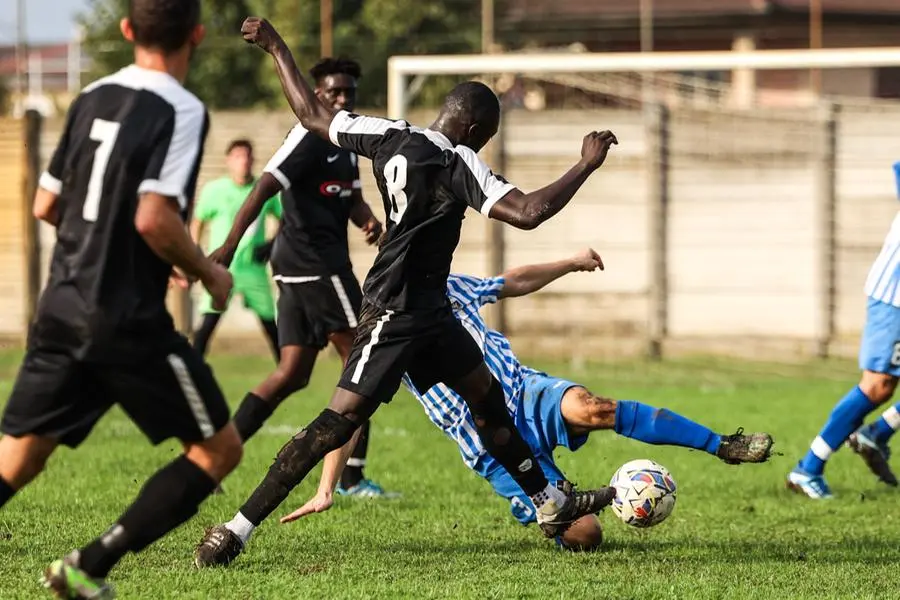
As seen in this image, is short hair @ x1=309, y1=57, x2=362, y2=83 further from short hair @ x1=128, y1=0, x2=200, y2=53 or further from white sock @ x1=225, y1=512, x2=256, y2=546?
short hair @ x1=128, y1=0, x2=200, y2=53

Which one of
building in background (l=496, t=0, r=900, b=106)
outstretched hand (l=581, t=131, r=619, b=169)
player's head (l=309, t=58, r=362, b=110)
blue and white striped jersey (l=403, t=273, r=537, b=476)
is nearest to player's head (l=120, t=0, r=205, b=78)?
outstretched hand (l=581, t=131, r=619, b=169)

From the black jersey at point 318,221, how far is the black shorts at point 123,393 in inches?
127

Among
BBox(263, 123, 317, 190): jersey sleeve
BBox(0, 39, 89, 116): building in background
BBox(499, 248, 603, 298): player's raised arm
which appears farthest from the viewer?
BBox(0, 39, 89, 116): building in background

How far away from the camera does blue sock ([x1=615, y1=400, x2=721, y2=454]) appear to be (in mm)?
6805

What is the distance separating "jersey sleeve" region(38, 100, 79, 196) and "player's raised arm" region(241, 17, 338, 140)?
5.07 ft

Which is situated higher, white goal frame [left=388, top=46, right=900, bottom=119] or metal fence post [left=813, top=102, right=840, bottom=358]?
white goal frame [left=388, top=46, right=900, bottom=119]

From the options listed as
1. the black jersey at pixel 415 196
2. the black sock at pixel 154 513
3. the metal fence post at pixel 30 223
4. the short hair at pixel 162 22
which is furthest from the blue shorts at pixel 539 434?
the metal fence post at pixel 30 223

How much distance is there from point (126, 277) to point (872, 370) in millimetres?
5271

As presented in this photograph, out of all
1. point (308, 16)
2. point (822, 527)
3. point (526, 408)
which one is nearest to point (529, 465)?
point (526, 408)

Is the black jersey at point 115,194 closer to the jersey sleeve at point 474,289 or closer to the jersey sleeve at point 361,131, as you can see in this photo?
the jersey sleeve at point 361,131

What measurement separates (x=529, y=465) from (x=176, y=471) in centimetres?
198

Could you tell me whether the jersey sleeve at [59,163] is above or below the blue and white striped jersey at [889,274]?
above

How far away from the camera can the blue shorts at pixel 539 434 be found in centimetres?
699

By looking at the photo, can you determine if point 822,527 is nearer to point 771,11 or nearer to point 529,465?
point 529,465
